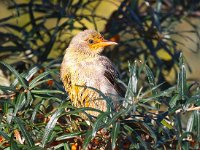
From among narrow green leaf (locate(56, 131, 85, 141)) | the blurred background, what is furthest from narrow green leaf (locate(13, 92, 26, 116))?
the blurred background

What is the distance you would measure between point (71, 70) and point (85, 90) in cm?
25

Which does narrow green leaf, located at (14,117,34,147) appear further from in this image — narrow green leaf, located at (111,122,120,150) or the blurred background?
the blurred background

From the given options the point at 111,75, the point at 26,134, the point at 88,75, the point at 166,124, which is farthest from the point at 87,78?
the point at 26,134

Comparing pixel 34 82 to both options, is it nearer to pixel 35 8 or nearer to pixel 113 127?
pixel 113 127

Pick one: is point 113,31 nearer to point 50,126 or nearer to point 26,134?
point 50,126

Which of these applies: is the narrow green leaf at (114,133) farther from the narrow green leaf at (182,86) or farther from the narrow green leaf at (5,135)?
the narrow green leaf at (5,135)

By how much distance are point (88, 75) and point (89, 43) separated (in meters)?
0.58

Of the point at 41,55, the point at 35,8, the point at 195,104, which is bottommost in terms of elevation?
the point at 195,104

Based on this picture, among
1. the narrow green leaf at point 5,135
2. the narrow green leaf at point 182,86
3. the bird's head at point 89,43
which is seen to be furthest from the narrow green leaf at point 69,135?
the bird's head at point 89,43

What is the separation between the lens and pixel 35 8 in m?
6.31

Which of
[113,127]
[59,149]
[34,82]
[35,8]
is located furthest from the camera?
[35,8]


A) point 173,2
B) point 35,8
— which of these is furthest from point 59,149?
point 173,2

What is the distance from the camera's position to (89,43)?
5262 mm

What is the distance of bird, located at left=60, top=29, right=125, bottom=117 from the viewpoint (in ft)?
15.2
